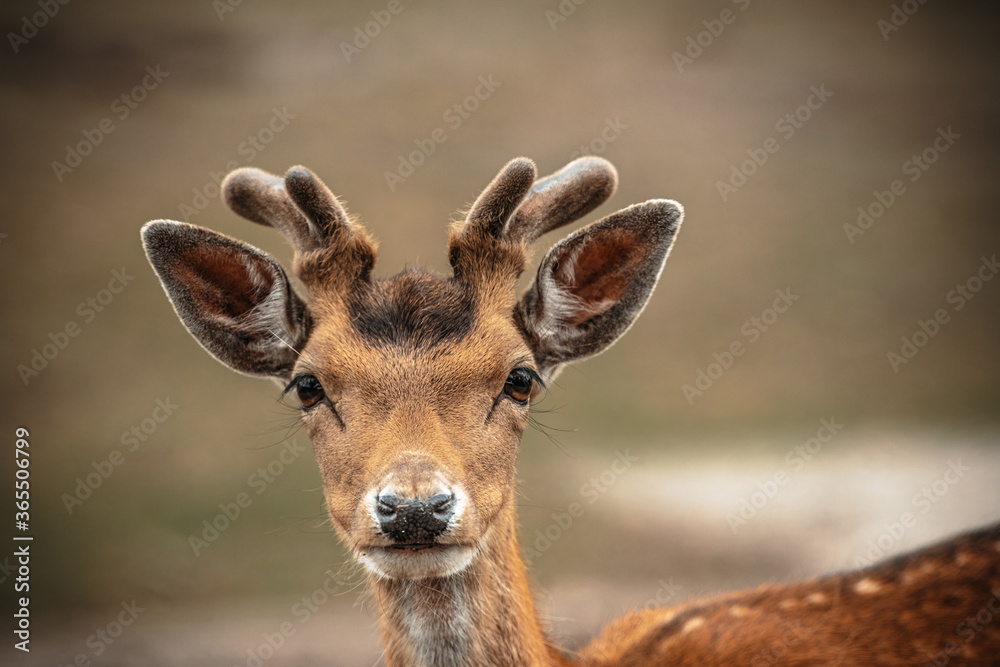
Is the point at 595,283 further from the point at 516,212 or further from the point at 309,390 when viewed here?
the point at 309,390

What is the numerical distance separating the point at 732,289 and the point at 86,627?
8060 millimetres

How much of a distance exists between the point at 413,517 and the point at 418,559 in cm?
24

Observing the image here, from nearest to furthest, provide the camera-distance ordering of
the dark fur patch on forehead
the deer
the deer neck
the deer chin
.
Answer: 1. the deer chin
2. the deer
3. the deer neck
4. the dark fur patch on forehead

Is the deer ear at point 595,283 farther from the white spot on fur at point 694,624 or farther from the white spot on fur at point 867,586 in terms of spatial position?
the white spot on fur at point 867,586

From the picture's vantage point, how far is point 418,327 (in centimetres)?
352

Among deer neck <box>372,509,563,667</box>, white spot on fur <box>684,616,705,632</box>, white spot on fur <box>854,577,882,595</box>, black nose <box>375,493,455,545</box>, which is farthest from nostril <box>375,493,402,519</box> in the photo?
white spot on fur <box>854,577,882,595</box>

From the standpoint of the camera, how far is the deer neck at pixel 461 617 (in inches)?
132

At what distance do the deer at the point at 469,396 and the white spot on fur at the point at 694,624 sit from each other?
0.03m

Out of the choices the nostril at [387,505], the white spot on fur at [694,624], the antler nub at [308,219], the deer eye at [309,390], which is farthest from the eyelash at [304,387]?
the white spot on fur at [694,624]

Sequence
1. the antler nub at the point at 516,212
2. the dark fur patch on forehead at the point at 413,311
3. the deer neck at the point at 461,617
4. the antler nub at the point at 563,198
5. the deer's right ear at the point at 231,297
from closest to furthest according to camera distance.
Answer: the deer neck at the point at 461,617, the dark fur patch on forehead at the point at 413,311, the antler nub at the point at 516,212, the deer's right ear at the point at 231,297, the antler nub at the point at 563,198

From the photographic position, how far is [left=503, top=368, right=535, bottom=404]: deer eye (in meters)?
3.60

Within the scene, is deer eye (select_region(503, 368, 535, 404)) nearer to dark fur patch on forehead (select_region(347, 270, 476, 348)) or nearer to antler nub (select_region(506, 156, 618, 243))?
dark fur patch on forehead (select_region(347, 270, 476, 348))

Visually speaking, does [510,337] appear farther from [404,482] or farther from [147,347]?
[147,347]

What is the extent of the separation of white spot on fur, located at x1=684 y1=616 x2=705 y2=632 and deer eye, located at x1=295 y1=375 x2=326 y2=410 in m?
2.28
